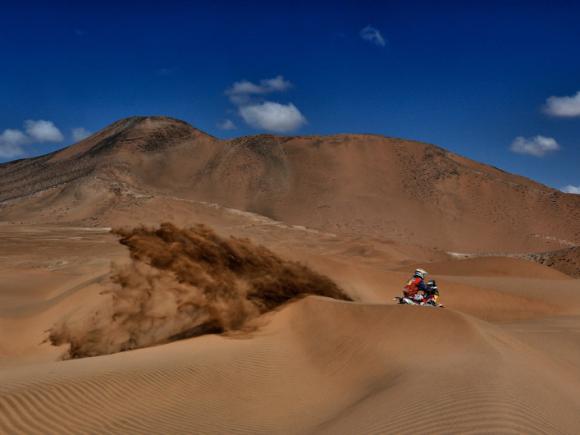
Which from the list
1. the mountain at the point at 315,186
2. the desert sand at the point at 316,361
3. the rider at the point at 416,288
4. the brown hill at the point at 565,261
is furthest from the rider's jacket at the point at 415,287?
the mountain at the point at 315,186

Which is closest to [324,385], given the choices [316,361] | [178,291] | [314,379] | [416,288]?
[314,379]

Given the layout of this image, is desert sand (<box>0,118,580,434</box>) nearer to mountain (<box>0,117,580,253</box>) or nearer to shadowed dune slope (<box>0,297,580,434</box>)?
shadowed dune slope (<box>0,297,580,434</box>)

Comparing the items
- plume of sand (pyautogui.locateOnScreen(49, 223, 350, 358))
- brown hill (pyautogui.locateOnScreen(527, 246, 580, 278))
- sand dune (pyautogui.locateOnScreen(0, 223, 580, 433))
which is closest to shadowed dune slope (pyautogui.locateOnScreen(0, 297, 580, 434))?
sand dune (pyautogui.locateOnScreen(0, 223, 580, 433))

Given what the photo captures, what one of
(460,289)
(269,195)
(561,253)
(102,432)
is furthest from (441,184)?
(102,432)

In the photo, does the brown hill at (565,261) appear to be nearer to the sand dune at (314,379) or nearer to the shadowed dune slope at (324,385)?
the sand dune at (314,379)

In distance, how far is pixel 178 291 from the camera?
38.7 feet

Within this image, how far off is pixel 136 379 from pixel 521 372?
489 cm

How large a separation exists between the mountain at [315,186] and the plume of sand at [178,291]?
39.5m

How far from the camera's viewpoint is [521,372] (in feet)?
19.7

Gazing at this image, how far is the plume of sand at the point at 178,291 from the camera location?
10961 mm

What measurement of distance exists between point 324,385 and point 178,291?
532 centimetres

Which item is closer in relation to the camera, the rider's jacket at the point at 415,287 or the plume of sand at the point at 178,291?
the plume of sand at the point at 178,291

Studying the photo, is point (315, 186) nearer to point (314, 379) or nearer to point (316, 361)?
point (316, 361)

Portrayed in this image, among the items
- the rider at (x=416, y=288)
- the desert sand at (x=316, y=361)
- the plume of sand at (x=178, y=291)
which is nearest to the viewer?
the desert sand at (x=316, y=361)
